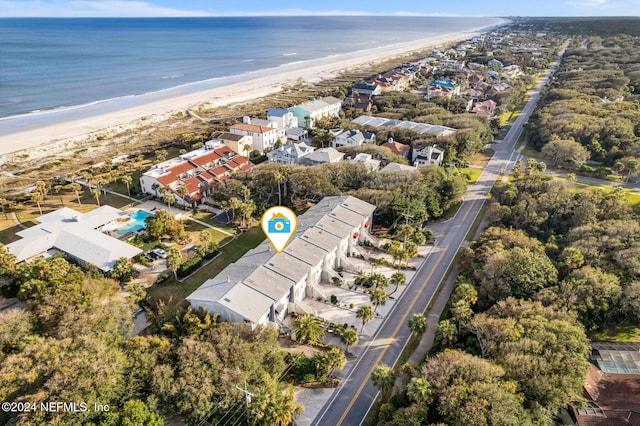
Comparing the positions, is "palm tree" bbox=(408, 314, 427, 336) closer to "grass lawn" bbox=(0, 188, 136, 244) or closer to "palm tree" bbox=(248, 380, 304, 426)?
"palm tree" bbox=(248, 380, 304, 426)

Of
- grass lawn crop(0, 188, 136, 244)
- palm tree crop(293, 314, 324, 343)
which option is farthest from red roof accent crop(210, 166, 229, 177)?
palm tree crop(293, 314, 324, 343)

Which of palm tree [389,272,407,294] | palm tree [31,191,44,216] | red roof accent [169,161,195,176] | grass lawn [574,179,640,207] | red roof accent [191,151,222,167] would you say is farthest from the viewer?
red roof accent [191,151,222,167]

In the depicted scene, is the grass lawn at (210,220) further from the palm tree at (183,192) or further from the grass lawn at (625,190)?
the grass lawn at (625,190)

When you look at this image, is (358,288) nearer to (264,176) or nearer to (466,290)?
(466,290)

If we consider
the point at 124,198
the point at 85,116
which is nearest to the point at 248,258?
the point at 124,198

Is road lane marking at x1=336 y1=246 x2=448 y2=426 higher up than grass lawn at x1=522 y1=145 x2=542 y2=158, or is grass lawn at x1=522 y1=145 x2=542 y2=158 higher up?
grass lawn at x1=522 y1=145 x2=542 y2=158

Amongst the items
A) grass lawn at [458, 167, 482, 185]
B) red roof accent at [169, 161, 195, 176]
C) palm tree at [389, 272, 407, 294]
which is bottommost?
grass lawn at [458, 167, 482, 185]

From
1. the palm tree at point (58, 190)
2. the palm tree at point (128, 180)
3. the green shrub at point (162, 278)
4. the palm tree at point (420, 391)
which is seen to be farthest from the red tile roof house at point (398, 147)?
the palm tree at point (58, 190)

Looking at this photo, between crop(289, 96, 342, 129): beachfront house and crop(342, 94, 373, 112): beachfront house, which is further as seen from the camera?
crop(342, 94, 373, 112): beachfront house
